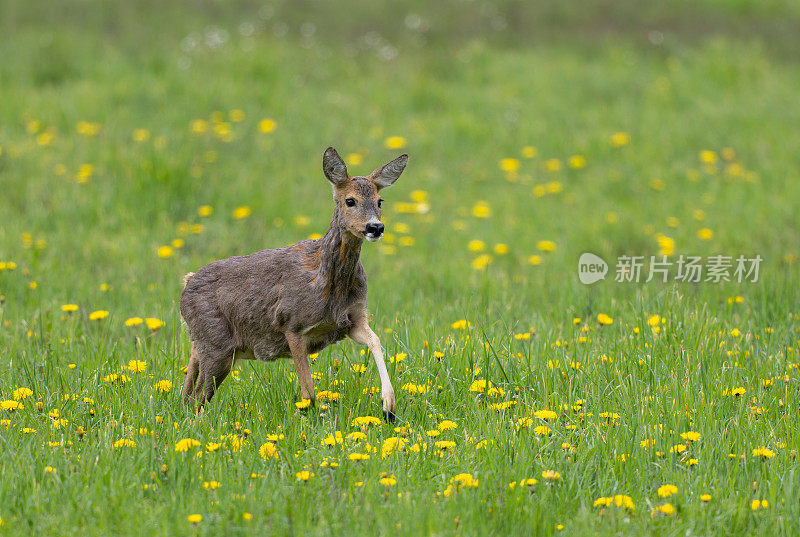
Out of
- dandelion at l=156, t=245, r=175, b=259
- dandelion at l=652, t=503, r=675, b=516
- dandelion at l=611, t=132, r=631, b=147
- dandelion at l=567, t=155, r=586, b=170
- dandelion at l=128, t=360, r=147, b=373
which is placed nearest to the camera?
dandelion at l=652, t=503, r=675, b=516

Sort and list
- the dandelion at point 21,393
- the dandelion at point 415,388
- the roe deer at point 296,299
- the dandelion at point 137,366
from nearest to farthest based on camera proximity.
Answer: the roe deer at point 296,299 → the dandelion at point 21,393 → the dandelion at point 415,388 → the dandelion at point 137,366

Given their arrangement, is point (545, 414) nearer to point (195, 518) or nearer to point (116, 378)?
point (195, 518)

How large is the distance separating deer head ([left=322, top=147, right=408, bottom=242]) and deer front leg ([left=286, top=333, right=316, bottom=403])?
1.85ft

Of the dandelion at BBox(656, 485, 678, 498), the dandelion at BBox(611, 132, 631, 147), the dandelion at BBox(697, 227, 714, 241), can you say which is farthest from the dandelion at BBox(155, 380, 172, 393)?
the dandelion at BBox(611, 132, 631, 147)

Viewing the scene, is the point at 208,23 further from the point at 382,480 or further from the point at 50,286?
the point at 382,480

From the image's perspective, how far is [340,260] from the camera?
4254mm

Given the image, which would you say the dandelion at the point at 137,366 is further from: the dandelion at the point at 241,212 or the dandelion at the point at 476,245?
the dandelion at the point at 476,245

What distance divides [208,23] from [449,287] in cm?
851

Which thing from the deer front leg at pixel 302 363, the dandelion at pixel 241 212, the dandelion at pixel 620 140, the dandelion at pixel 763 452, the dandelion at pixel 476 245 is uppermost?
the dandelion at pixel 620 140

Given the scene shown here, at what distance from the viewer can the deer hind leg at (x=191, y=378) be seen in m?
4.70

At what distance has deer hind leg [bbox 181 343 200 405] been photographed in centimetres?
470

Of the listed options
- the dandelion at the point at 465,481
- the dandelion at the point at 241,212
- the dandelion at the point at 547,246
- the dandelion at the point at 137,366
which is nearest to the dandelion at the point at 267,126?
the dandelion at the point at 241,212

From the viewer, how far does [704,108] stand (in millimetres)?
11883

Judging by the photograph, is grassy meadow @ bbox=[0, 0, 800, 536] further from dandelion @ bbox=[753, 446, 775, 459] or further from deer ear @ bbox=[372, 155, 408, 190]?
deer ear @ bbox=[372, 155, 408, 190]
